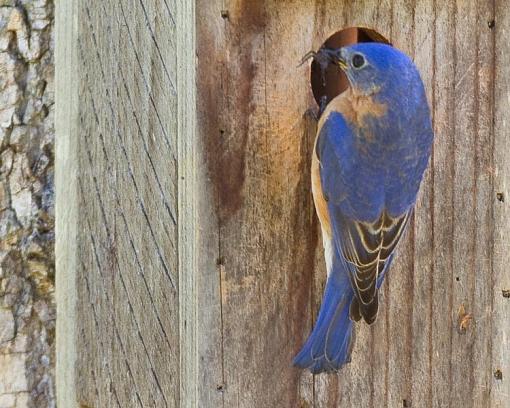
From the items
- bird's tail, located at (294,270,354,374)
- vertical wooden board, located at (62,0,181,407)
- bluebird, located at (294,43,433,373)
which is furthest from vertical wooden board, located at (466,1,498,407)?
vertical wooden board, located at (62,0,181,407)

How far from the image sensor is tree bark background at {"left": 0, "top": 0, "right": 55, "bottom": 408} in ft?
12.7

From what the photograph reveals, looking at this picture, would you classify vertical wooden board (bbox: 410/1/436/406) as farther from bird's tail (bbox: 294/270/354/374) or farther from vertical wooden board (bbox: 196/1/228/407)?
vertical wooden board (bbox: 196/1/228/407)

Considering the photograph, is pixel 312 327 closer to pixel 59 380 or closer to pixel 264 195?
pixel 264 195

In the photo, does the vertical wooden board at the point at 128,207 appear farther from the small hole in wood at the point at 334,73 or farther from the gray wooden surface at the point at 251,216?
the small hole in wood at the point at 334,73

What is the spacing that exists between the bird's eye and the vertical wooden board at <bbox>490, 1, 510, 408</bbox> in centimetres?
48

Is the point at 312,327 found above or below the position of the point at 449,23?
below

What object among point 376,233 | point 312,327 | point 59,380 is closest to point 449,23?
point 376,233

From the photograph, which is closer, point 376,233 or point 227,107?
point 227,107

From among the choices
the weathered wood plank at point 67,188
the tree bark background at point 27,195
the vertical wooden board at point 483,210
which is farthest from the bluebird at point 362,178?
the tree bark background at point 27,195

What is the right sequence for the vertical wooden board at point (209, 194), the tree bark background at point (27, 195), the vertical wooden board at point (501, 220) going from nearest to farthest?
the vertical wooden board at point (209, 194)
the vertical wooden board at point (501, 220)
the tree bark background at point (27, 195)

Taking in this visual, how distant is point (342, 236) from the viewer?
9.63ft

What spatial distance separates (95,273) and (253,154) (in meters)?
0.59

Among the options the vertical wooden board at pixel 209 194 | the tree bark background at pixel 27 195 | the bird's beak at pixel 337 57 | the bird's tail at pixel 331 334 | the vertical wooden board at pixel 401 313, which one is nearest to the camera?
the vertical wooden board at pixel 209 194

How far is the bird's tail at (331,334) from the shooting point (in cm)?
288
